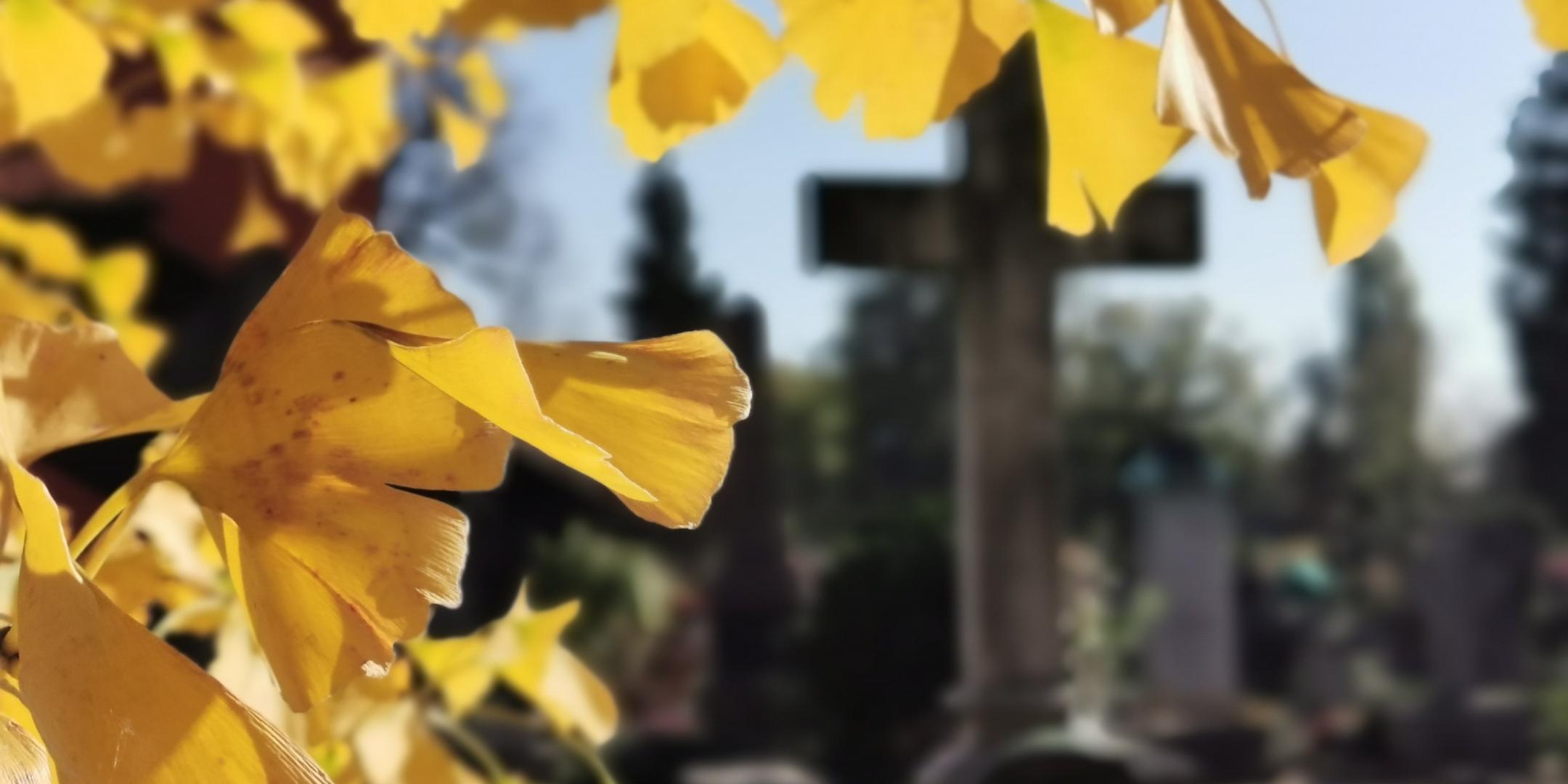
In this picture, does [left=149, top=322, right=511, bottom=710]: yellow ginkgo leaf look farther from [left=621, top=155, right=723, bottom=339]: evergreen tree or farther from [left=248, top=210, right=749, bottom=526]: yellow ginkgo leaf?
[left=621, top=155, right=723, bottom=339]: evergreen tree

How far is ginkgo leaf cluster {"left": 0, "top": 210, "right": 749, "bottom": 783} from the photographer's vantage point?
14cm

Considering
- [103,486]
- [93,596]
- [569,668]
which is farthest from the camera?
[103,486]

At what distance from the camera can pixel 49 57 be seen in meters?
0.33

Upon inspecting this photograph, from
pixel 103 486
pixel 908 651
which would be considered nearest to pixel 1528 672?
pixel 908 651

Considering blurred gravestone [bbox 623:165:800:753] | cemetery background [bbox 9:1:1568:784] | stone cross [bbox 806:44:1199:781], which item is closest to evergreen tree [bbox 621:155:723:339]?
cemetery background [bbox 9:1:1568:784]

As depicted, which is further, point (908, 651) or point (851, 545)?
point (851, 545)

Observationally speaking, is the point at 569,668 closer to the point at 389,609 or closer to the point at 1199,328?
the point at 389,609

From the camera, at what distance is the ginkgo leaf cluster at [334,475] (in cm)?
14

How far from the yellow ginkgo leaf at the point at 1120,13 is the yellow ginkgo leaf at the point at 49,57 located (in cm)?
27

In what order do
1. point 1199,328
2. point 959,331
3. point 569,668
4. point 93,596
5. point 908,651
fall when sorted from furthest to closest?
point 1199,328 < point 908,651 < point 959,331 < point 569,668 < point 93,596

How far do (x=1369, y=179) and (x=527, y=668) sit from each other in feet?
0.67

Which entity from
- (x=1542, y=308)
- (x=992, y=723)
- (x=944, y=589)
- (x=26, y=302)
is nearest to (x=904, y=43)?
(x=26, y=302)

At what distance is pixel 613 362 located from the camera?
16 cm

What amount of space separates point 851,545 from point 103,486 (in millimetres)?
4134
